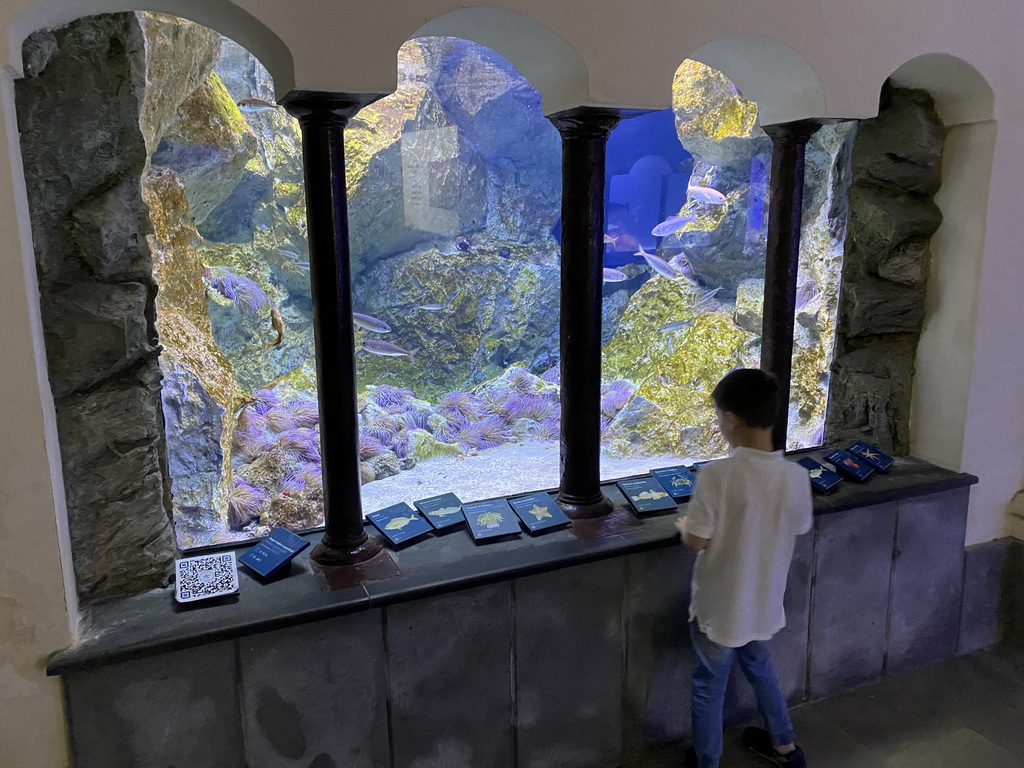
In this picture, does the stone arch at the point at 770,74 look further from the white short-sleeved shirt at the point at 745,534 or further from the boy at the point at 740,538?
the white short-sleeved shirt at the point at 745,534

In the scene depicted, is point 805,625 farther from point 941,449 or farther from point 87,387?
point 87,387

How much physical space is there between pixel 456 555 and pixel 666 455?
4194mm

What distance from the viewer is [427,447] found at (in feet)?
19.6

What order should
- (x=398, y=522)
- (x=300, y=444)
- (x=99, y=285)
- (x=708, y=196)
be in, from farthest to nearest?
(x=708, y=196)
(x=300, y=444)
(x=398, y=522)
(x=99, y=285)

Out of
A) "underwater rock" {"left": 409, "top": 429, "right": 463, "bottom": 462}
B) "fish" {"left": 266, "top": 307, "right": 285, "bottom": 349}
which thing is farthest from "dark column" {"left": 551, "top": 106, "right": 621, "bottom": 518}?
"fish" {"left": 266, "top": 307, "right": 285, "bottom": 349}

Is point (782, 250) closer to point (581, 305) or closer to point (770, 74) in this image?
point (770, 74)

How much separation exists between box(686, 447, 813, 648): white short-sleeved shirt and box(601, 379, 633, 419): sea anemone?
17.5 feet

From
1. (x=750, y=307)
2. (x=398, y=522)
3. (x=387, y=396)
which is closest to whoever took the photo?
(x=398, y=522)

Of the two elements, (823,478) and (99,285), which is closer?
(99,285)

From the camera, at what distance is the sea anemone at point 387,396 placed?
8.10 metres

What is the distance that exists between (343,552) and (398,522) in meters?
0.23

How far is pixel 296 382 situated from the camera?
7.85 meters

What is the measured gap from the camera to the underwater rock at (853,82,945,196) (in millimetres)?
2658

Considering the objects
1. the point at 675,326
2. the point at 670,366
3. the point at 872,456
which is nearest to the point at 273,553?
the point at 872,456
